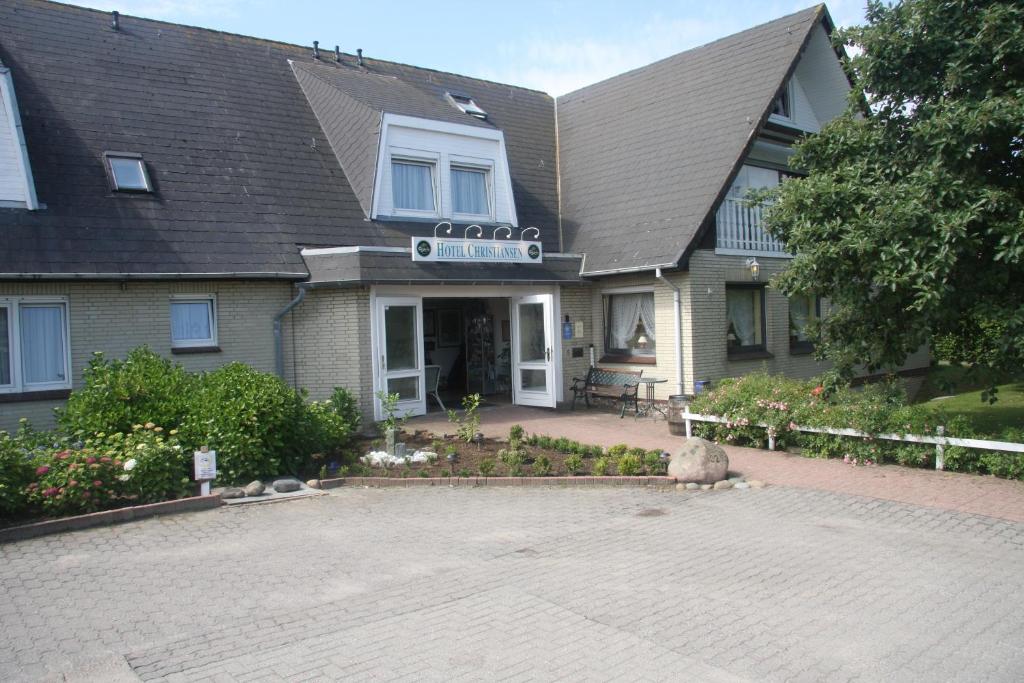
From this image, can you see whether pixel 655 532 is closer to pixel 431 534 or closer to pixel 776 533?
pixel 776 533

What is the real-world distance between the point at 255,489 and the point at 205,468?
66 cm

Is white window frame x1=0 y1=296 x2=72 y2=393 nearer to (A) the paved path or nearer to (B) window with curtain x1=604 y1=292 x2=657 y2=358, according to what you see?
(A) the paved path

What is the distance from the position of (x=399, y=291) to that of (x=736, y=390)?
6132mm

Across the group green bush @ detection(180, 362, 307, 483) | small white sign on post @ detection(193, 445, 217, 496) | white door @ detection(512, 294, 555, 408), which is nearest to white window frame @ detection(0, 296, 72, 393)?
green bush @ detection(180, 362, 307, 483)

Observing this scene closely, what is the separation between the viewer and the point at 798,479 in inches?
406

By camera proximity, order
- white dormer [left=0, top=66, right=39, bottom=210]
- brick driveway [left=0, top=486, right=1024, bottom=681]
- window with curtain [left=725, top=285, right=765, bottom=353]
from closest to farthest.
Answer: brick driveway [left=0, top=486, right=1024, bottom=681] → white dormer [left=0, top=66, right=39, bottom=210] → window with curtain [left=725, top=285, right=765, bottom=353]

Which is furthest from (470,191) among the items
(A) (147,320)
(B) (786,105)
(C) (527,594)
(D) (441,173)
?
(C) (527,594)

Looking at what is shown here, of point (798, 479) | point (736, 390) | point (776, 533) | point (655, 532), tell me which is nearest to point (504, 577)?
A: point (655, 532)

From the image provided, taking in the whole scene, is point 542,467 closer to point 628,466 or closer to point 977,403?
point 628,466

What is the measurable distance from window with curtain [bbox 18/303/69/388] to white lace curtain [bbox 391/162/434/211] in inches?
253

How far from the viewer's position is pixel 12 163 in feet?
41.3

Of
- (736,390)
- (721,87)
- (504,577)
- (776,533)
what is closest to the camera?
(504,577)

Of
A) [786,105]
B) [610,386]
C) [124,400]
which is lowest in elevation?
[610,386]

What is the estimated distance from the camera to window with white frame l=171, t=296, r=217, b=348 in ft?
44.8
